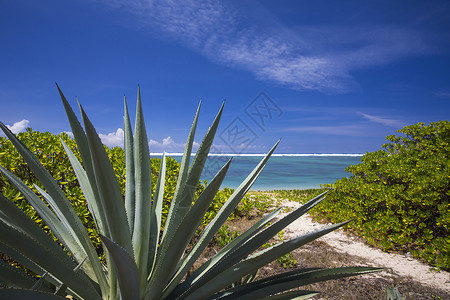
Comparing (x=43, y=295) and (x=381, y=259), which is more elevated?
(x=43, y=295)

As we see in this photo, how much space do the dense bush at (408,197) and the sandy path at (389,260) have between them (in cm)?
16

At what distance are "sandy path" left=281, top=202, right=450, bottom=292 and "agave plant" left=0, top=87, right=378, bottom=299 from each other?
2.18m

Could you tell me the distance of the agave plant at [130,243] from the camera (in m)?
0.81

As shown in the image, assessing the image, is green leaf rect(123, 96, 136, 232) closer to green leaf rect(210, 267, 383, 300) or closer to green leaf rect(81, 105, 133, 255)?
green leaf rect(81, 105, 133, 255)

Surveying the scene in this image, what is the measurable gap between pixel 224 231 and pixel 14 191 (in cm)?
258

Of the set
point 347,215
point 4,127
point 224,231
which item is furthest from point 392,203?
point 4,127

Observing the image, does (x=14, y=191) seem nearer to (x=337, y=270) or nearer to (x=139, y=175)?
(x=139, y=175)

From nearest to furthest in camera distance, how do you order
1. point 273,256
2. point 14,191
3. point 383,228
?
point 273,256 < point 14,191 < point 383,228

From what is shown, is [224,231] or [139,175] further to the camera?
[224,231]

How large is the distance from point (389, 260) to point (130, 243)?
14.1 ft

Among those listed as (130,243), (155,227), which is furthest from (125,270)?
(155,227)

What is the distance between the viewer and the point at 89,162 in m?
1.01

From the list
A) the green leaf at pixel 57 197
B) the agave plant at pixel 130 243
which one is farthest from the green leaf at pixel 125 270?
the green leaf at pixel 57 197

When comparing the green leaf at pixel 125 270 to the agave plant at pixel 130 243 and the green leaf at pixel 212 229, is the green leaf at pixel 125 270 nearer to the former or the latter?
the agave plant at pixel 130 243
